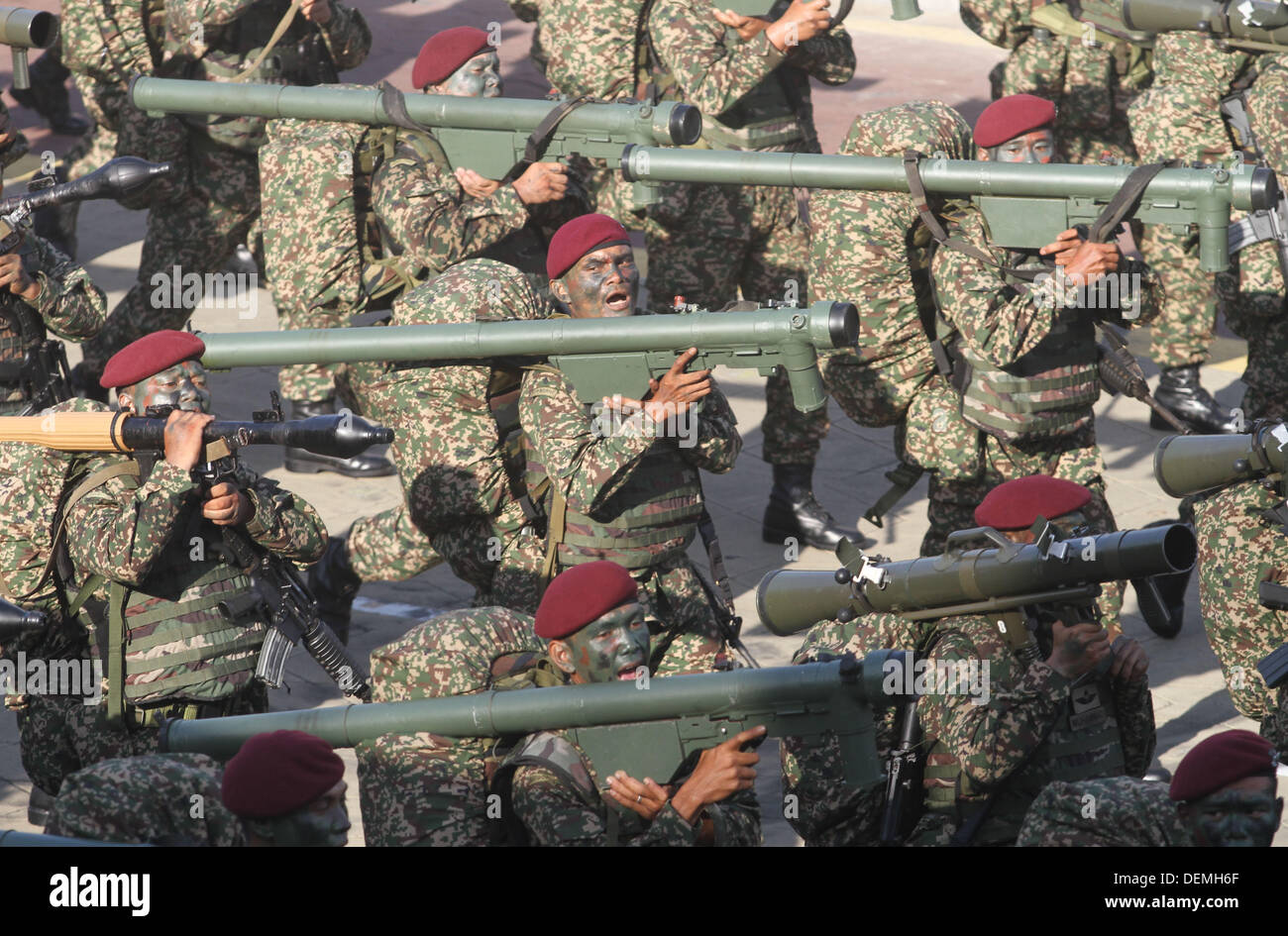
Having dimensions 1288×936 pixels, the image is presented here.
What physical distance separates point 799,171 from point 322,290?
2.45m

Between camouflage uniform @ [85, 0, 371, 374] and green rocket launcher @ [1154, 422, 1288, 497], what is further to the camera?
camouflage uniform @ [85, 0, 371, 374]

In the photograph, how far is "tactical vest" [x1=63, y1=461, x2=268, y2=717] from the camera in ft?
22.3

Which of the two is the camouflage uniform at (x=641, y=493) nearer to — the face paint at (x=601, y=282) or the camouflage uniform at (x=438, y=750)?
the face paint at (x=601, y=282)

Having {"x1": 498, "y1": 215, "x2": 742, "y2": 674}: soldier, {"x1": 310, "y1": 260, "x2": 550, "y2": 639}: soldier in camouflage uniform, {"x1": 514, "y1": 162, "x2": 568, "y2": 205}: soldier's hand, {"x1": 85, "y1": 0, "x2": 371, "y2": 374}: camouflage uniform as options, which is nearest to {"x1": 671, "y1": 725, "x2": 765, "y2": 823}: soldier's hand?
{"x1": 498, "y1": 215, "x2": 742, "y2": 674}: soldier

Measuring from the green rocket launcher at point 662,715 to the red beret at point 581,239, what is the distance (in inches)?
84.1

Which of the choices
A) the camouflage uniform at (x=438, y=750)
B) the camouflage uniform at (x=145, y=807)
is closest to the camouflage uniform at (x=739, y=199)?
the camouflage uniform at (x=438, y=750)

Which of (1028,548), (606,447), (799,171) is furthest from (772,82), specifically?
(1028,548)

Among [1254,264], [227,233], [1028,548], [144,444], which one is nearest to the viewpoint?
[1028,548]

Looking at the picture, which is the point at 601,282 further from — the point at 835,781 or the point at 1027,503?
the point at 835,781

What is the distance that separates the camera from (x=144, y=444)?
261 inches

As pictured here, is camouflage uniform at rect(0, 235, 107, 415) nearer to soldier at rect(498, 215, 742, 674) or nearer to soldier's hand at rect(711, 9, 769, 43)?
soldier at rect(498, 215, 742, 674)

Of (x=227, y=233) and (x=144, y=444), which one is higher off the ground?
(x=144, y=444)

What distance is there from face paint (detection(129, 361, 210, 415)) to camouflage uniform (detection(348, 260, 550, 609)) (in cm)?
123
